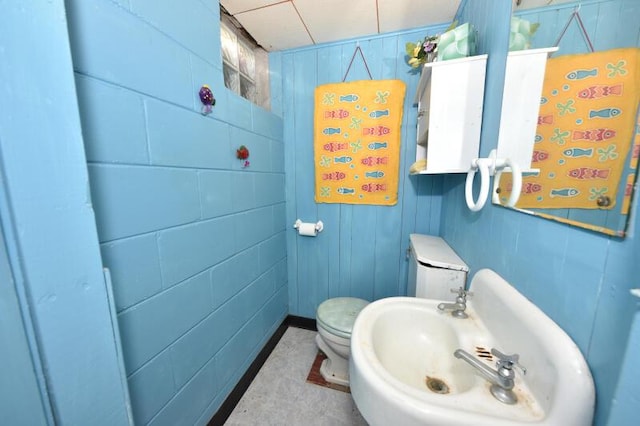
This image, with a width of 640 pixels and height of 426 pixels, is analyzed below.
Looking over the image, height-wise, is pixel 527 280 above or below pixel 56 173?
below

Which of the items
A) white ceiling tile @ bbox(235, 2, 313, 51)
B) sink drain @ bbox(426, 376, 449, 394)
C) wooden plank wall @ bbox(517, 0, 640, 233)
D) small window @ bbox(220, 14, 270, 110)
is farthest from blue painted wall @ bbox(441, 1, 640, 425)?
small window @ bbox(220, 14, 270, 110)

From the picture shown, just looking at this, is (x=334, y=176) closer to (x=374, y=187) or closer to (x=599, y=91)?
(x=374, y=187)

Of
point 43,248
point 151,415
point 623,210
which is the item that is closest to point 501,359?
point 623,210

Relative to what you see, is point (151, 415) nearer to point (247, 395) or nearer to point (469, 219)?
point (247, 395)

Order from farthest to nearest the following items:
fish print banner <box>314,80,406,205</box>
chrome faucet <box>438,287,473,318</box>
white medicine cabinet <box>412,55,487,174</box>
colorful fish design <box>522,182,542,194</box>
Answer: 1. fish print banner <box>314,80,406,205</box>
2. white medicine cabinet <box>412,55,487,174</box>
3. chrome faucet <box>438,287,473,318</box>
4. colorful fish design <box>522,182,542,194</box>

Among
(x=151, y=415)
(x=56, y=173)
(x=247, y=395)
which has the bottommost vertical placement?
(x=247, y=395)

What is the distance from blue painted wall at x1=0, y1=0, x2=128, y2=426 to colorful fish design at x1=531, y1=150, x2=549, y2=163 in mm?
1045

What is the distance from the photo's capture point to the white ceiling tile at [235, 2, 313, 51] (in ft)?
4.09

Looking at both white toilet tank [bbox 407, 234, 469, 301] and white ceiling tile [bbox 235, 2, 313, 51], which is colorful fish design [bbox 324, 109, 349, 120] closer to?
white ceiling tile [bbox 235, 2, 313, 51]

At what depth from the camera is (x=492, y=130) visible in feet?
2.71

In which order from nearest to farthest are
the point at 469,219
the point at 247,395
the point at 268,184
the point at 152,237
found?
the point at 152,237 < the point at 469,219 < the point at 247,395 < the point at 268,184

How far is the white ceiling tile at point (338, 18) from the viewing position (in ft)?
3.91

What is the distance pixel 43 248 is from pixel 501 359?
94 cm

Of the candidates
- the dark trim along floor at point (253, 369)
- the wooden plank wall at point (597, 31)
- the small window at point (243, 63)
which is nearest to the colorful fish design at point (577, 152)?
the wooden plank wall at point (597, 31)
